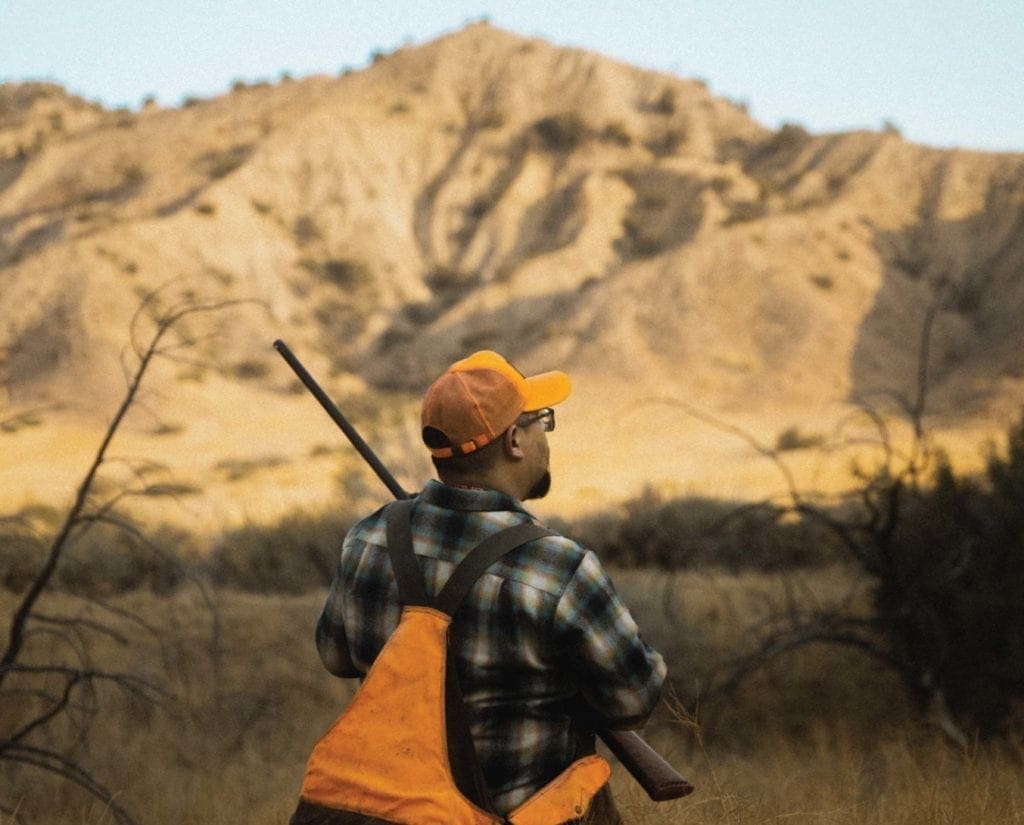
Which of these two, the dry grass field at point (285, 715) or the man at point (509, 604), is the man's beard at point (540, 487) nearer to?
the man at point (509, 604)

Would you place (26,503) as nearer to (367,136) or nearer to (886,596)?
(886,596)

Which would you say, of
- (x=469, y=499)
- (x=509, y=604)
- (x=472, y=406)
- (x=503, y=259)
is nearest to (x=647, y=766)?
(x=509, y=604)

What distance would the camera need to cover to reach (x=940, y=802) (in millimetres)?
3793

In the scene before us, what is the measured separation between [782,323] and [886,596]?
2490cm

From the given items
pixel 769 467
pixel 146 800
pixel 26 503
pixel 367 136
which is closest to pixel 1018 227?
pixel 769 467

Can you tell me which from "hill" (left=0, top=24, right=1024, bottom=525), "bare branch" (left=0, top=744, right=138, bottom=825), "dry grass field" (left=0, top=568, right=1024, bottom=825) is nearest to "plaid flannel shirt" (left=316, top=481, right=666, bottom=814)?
"bare branch" (left=0, top=744, right=138, bottom=825)

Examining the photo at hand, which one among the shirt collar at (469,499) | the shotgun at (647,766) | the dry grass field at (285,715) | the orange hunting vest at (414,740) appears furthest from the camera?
the dry grass field at (285,715)

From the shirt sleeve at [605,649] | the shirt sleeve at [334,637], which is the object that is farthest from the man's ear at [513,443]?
the shirt sleeve at [334,637]

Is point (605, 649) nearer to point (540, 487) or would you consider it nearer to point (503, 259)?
point (540, 487)

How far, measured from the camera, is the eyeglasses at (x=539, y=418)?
2398mm

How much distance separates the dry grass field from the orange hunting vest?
10.4ft

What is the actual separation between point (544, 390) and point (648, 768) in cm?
81

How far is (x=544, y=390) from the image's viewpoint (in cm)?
244

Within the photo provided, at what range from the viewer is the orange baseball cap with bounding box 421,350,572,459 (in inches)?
91.2
